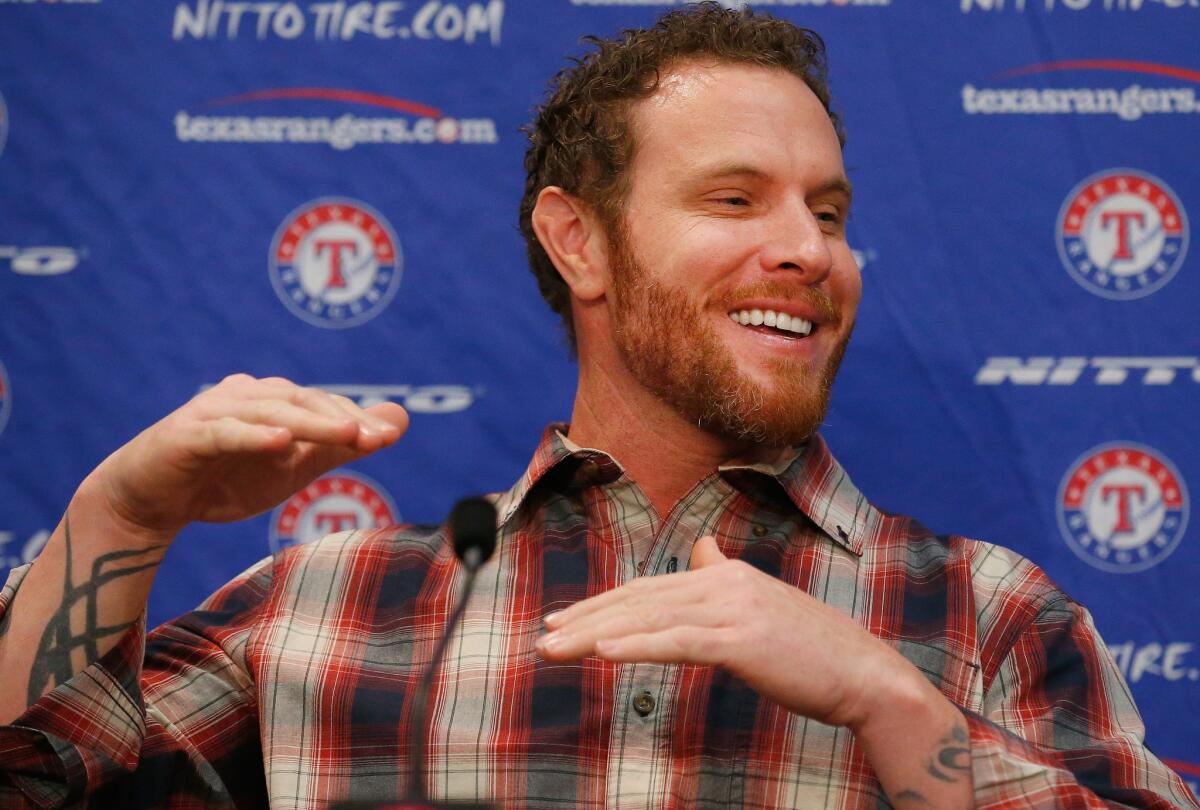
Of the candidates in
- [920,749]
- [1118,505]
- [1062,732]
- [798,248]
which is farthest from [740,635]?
[1118,505]

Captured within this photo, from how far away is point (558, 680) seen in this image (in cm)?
138

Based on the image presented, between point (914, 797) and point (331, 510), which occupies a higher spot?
point (331, 510)

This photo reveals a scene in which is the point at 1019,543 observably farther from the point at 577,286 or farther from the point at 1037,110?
the point at 577,286

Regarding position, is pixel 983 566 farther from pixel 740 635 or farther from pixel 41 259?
pixel 41 259

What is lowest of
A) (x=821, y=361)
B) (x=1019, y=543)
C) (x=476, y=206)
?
(x=1019, y=543)

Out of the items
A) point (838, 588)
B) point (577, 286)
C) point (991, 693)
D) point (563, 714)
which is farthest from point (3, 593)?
point (991, 693)

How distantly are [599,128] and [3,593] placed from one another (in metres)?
0.85

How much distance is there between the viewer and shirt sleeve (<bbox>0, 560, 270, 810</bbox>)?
122 cm

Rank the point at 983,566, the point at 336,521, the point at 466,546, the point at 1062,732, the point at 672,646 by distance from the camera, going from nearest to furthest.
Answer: the point at 466,546, the point at 672,646, the point at 1062,732, the point at 983,566, the point at 336,521

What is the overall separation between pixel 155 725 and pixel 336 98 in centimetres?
93

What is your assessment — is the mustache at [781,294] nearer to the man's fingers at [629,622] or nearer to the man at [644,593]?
the man at [644,593]

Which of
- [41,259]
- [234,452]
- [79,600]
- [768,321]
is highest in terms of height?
[41,259]

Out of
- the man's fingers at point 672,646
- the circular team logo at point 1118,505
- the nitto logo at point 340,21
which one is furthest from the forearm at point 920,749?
the nitto logo at point 340,21

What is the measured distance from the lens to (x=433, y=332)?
189 centimetres
